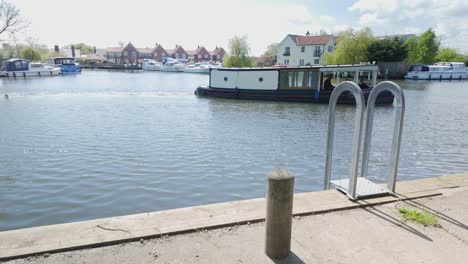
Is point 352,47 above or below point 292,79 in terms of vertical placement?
above

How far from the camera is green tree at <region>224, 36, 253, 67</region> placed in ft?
232

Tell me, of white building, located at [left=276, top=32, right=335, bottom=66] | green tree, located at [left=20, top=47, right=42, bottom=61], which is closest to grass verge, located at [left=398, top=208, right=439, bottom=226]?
white building, located at [left=276, top=32, right=335, bottom=66]

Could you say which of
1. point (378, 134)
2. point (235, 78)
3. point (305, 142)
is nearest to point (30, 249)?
point (305, 142)

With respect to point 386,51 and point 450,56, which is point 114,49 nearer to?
point 386,51

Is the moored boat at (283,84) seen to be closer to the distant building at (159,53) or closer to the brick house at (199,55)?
the distant building at (159,53)

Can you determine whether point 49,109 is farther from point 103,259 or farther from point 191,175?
point 103,259

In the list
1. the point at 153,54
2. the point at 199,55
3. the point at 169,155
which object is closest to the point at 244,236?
the point at 169,155

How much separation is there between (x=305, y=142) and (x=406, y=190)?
7.06 metres

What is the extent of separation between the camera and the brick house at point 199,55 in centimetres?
13088

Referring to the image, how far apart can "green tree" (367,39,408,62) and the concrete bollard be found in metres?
62.8

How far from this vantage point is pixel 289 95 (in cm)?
2331

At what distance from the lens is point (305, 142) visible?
38.9 ft

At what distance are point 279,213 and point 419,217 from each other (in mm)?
1994

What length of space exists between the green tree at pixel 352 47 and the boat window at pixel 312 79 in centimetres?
3778
